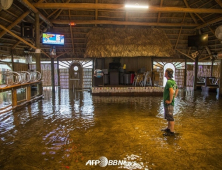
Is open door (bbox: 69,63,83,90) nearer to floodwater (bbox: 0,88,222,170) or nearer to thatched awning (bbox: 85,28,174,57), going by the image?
thatched awning (bbox: 85,28,174,57)

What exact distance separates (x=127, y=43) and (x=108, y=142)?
310 inches

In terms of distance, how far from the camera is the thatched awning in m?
9.56

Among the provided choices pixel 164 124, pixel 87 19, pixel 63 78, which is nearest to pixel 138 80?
pixel 87 19

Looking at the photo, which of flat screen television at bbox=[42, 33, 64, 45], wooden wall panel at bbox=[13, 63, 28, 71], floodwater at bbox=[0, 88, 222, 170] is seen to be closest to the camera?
floodwater at bbox=[0, 88, 222, 170]

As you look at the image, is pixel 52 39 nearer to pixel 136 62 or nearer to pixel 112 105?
pixel 136 62

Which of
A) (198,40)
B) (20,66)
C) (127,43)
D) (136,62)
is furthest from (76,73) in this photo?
(198,40)

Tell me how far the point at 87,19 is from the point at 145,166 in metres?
9.63

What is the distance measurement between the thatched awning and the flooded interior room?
0.20 feet

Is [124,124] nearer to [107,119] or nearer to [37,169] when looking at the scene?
[107,119]

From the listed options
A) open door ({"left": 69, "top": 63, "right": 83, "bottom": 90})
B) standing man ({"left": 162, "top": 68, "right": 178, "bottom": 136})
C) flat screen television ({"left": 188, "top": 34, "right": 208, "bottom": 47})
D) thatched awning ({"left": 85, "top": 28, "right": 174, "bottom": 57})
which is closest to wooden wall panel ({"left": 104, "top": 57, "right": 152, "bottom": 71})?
thatched awning ({"left": 85, "top": 28, "right": 174, "bottom": 57})

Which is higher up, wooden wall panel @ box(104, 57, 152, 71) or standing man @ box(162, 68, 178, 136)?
wooden wall panel @ box(104, 57, 152, 71)

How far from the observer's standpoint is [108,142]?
3.00 metres

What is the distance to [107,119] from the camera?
14.8 feet

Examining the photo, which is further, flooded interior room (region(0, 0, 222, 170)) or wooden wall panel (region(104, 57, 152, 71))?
wooden wall panel (region(104, 57, 152, 71))
